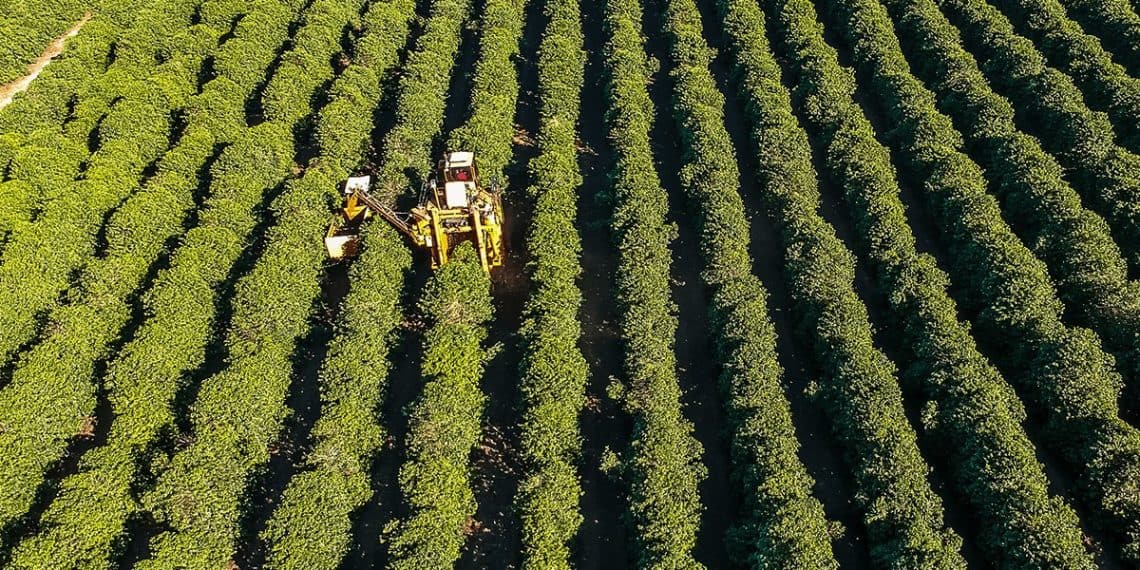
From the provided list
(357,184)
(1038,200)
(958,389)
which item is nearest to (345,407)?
(357,184)

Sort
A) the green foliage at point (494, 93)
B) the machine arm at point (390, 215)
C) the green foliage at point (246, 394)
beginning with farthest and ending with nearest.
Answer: the green foliage at point (494, 93), the machine arm at point (390, 215), the green foliage at point (246, 394)

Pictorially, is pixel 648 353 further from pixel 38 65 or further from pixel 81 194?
pixel 38 65

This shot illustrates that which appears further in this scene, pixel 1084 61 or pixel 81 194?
pixel 1084 61

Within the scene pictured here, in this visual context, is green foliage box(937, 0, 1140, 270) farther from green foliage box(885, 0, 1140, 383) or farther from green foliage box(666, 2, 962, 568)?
green foliage box(666, 2, 962, 568)

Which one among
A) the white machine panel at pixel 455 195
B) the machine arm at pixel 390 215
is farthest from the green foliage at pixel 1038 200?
the machine arm at pixel 390 215

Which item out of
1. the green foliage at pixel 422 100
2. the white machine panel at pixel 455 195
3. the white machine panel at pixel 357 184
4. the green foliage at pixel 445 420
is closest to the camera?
the green foliage at pixel 445 420

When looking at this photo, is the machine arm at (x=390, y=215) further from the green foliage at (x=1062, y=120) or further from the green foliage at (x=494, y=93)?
the green foliage at (x=1062, y=120)
